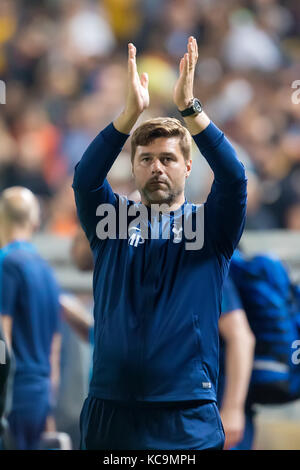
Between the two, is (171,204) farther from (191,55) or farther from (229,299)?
(229,299)

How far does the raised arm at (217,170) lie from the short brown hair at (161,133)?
14 centimetres

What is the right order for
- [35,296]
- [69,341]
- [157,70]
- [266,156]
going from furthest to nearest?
[157,70], [266,156], [69,341], [35,296]

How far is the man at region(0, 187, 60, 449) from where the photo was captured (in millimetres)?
3789

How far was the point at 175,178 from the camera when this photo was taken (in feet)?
7.34

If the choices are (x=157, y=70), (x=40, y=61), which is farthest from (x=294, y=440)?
(x=40, y=61)

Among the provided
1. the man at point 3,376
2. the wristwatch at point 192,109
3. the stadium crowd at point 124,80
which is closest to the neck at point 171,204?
the wristwatch at point 192,109

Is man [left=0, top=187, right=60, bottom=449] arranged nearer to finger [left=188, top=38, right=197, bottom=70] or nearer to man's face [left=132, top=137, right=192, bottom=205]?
man's face [left=132, top=137, right=192, bottom=205]

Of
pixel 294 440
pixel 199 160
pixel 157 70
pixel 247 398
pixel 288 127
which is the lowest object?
pixel 294 440

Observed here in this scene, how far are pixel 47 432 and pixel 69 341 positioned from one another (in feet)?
1.91

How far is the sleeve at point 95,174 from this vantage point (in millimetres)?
2176

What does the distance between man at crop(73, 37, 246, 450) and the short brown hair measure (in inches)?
0.6

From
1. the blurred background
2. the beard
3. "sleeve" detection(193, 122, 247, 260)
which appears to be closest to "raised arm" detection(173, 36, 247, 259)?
"sleeve" detection(193, 122, 247, 260)
